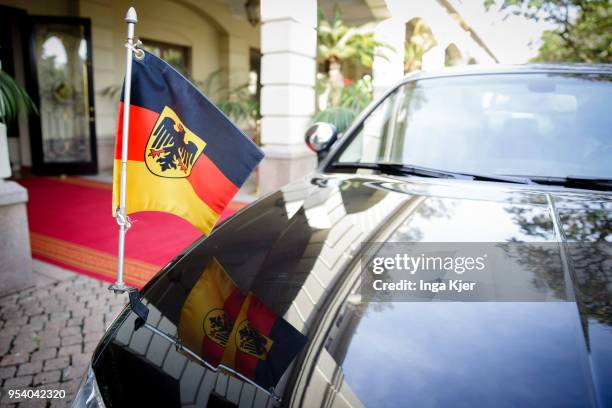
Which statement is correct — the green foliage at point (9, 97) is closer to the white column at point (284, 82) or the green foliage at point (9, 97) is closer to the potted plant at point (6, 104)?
the potted plant at point (6, 104)

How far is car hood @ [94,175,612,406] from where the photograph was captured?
2.94ft

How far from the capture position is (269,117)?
6.92 meters

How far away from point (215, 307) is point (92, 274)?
10.6ft

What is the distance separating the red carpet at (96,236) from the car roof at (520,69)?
2.46 m

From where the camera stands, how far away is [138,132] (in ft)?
6.05

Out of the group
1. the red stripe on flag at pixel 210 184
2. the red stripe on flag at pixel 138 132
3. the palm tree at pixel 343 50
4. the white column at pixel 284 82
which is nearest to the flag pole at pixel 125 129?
the red stripe on flag at pixel 138 132

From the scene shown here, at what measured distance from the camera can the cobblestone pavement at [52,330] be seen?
245cm

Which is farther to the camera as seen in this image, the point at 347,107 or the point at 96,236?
the point at 347,107

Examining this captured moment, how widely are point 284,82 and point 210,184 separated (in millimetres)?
4990

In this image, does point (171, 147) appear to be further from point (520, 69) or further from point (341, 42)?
point (341, 42)

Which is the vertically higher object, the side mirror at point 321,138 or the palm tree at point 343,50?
the palm tree at point 343,50

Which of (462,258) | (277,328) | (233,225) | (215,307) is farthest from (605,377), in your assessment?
(233,225)

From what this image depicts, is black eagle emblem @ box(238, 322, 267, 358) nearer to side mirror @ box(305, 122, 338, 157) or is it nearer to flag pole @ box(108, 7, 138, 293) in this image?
flag pole @ box(108, 7, 138, 293)

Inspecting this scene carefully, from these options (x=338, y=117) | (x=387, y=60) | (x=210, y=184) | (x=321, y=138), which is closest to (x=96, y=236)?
(x=321, y=138)
